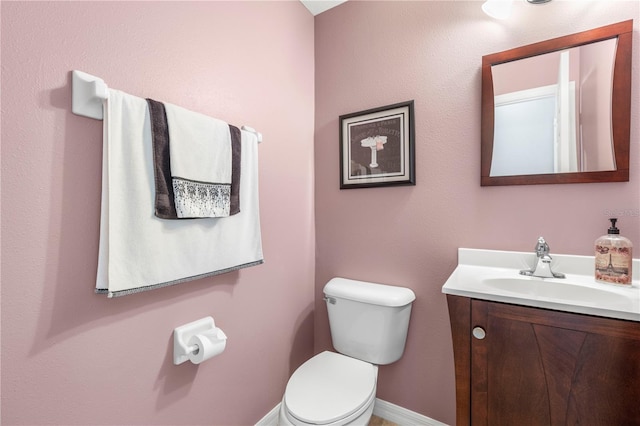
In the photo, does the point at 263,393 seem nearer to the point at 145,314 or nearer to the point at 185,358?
the point at 185,358

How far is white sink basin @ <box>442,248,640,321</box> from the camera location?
31.8 inches

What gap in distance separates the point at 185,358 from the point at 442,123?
4.98 ft

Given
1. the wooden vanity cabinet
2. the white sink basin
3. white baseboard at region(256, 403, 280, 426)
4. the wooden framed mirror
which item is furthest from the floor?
the wooden framed mirror

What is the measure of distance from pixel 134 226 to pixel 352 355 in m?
1.20

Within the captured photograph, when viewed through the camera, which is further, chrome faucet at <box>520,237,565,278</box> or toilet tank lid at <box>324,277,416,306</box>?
toilet tank lid at <box>324,277,416,306</box>

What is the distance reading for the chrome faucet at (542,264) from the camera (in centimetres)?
110

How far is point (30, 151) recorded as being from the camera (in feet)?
2.41

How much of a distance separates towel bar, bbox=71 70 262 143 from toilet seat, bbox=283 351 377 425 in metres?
1.22

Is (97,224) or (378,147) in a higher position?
(378,147)

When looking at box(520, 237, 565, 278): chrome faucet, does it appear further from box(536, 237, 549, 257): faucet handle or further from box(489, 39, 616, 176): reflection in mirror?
box(489, 39, 616, 176): reflection in mirror

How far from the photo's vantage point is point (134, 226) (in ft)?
2.86

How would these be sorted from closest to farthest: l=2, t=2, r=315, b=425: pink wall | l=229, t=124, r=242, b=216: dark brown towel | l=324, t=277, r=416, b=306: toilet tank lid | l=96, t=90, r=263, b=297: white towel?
1. l=2, t=2, r=315, b=425: pink wall
2. l=96, t=90, r=263, b=297: white towel
3. l=229, t=124, r=242, b=216: dark brown towel
4. l=324, t=277, r=416, b=306: toilet tank lid

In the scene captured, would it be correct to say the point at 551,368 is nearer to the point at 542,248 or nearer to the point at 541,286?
the point at 541,286

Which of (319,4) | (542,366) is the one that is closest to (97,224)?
(542,366)
